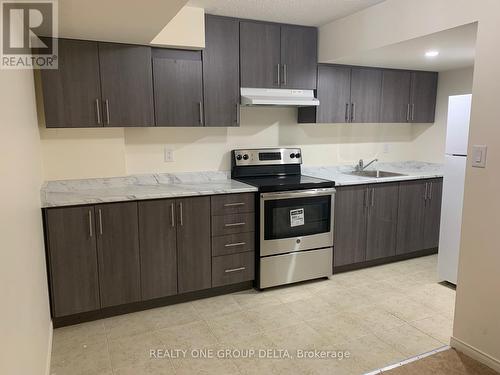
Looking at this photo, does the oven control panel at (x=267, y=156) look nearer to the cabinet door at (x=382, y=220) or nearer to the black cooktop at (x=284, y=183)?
the black cooktop at (x=284, y=183)

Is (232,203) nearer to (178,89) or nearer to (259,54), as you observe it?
(178,89)

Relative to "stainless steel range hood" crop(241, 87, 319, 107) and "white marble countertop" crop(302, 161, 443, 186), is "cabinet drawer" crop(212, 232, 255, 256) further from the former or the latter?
"stainless steel range hood" crop(241, 87, 319, 107)

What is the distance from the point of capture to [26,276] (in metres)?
1.61

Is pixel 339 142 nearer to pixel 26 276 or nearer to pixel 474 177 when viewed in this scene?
pixel 474 177

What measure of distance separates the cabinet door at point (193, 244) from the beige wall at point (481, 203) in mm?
1839

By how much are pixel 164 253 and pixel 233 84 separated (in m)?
1.58

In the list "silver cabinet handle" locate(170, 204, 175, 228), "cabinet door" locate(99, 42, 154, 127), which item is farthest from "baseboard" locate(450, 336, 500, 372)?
"cabinet door" locate(99, 42, 154, 127)

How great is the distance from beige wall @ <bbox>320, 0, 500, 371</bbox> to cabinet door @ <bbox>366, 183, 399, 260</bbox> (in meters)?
1.40

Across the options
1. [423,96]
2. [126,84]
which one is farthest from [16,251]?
[423,96]

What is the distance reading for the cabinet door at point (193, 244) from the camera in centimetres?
298

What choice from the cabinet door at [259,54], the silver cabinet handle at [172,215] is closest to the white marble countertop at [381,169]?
the cabinet door at [259,54]

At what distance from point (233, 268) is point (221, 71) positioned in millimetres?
1717

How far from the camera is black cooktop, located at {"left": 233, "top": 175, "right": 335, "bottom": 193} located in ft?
10.5

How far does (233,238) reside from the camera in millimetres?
3178
